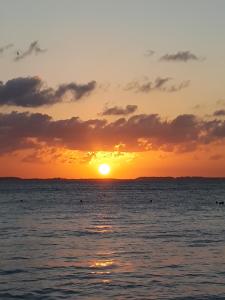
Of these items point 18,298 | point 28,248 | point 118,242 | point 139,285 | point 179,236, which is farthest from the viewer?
point 179,236

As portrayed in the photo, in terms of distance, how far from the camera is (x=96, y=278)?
113 feet

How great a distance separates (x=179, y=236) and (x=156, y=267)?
61.8ft

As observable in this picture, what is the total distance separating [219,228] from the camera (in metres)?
64.9

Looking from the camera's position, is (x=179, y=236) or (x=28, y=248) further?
(x=179, y=236)

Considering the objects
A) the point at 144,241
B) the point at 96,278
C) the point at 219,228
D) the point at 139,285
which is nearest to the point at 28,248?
the point at 144,241

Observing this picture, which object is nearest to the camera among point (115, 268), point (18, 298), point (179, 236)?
point (18, 298)

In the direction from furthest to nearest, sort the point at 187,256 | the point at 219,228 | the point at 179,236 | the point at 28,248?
the point at 219,228 → the point at 179,236 → the point at 28,248 → the point at 187,256

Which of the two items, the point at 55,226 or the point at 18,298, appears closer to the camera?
the point at 18,298

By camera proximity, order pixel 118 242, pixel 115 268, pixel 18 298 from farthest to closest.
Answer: pixel 118 242, pixel 115 268, pixel 18 298

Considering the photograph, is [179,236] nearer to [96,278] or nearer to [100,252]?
[100,252]

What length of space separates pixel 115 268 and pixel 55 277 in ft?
15.9

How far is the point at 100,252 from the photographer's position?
45.2m

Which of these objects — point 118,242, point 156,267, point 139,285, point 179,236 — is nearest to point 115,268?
point 156,267

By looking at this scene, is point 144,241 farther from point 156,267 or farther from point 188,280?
point 188,280
